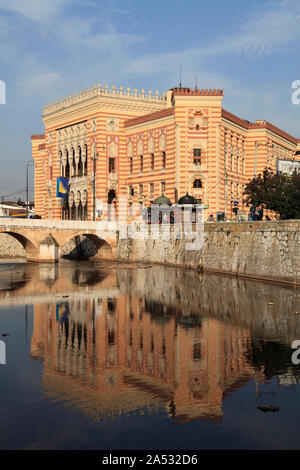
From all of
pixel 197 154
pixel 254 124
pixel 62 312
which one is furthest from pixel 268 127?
pixel 62 312

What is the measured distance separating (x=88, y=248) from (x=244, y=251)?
→ 30.1 metres

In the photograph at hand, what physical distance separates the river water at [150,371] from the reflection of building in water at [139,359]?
4cm

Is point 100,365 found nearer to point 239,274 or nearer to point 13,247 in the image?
point 239,274

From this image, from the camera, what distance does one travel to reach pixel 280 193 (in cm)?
4194

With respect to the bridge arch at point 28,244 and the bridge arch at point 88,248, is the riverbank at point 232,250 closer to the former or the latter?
the bridge arch at point 88,248

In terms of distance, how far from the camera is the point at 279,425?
36.6 feet

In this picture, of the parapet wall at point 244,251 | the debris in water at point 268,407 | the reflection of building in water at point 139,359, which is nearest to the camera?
the debris in water at point 268,407

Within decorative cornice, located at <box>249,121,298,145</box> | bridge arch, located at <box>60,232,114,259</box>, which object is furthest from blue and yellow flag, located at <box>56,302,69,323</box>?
decorative cornice, located at <box>249,121,298,145</box>

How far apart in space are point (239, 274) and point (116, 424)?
2944 cm

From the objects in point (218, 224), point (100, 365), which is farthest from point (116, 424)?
point (218, 224)

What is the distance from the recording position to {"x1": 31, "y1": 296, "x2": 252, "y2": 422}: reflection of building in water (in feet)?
42.5

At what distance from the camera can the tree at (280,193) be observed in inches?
1551

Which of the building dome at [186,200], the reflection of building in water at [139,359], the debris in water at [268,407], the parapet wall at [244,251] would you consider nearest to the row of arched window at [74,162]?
the parapet wall at [244,251]

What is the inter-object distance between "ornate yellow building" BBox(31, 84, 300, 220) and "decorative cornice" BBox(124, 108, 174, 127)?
0.12 meters
